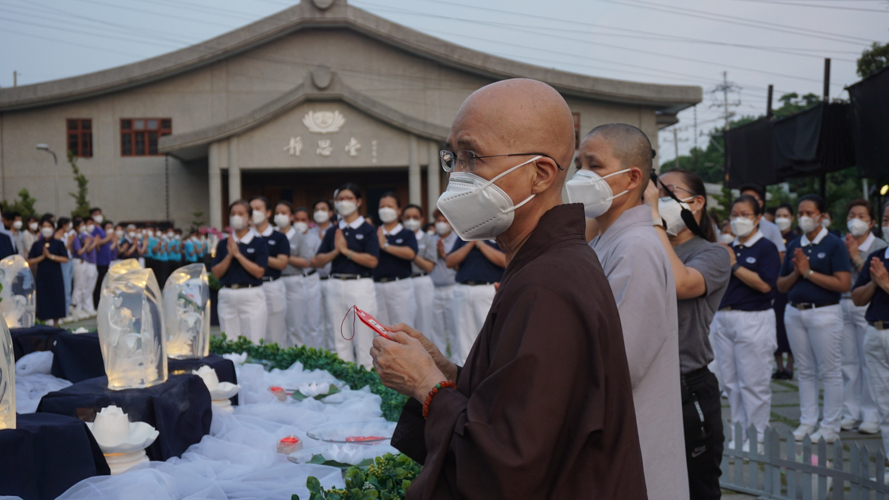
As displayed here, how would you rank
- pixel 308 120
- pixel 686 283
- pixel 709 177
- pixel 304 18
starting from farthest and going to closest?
pixel 709 177 < pixel 304 18 < pixel 308 120 < pixel 686 283

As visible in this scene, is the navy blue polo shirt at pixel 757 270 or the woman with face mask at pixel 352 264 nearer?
the navy blue polo shirt at pixel 757 270

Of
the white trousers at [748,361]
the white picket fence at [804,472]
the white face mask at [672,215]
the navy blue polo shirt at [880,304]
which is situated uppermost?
the white face mask at [672,215]

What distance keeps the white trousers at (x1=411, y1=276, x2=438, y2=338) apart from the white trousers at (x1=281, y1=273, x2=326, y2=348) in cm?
175

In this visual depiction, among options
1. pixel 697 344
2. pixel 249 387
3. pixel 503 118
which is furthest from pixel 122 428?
pixel 697 344

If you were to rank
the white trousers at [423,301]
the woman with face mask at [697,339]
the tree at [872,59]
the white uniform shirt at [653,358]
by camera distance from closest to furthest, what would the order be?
the white uniform shirt at [653,358], the woman with face mask at [697,339], the white trousers at [423,301], the tree at [872,59]

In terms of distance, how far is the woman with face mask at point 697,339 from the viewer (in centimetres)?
336

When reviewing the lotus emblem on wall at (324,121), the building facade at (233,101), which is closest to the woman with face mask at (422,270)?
the lotus emblem on wall at (324,121)

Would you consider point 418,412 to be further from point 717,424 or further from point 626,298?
point 717,424

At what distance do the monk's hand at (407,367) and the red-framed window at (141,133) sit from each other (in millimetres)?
28410

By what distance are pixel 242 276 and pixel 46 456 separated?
5.42 metres

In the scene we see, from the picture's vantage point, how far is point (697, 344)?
141 inches

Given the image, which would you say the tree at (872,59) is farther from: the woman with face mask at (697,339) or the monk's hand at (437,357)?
the monk's hand at (437,357)

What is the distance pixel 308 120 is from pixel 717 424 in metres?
21.8

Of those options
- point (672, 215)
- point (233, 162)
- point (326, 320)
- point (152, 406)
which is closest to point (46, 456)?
point (152, 406)
